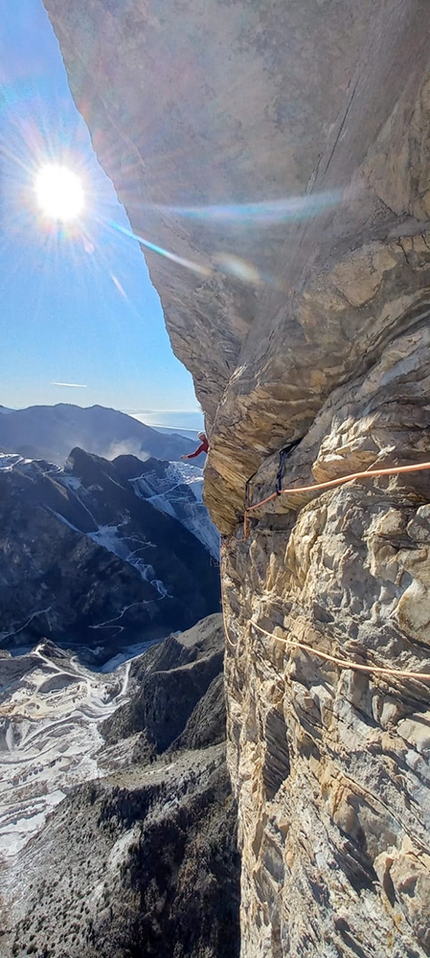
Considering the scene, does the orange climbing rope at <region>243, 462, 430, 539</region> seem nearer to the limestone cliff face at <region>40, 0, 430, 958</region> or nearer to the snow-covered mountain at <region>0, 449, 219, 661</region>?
the limestone cliff face at <region>40, 0, 430, 958</region>

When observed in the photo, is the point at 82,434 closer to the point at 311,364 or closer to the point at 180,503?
the point at 180,503

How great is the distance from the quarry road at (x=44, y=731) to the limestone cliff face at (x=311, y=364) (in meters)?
16.4

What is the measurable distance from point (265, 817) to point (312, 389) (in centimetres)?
590

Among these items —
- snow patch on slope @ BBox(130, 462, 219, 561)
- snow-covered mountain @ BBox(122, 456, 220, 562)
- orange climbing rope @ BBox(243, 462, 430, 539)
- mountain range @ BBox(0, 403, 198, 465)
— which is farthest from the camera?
mountain range @ BBox(0, 403, 198, 465)

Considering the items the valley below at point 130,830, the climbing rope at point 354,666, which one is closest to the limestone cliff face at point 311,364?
the climbing rope at point 354,666

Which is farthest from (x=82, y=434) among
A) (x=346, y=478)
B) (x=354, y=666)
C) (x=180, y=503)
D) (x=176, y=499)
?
(x=354, y=666)

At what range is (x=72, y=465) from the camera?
2474 inches

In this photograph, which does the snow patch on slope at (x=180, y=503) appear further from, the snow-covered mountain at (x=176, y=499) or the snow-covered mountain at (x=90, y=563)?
the snow-covered mountain at (x=90, y=563)

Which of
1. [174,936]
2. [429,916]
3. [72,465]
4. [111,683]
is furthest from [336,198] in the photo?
[72,465]

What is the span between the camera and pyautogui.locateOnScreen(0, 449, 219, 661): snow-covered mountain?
155ft

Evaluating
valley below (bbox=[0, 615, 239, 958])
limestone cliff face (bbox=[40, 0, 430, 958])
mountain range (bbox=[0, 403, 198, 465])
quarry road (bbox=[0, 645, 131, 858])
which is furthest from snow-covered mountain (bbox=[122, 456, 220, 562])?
limestone cliff face (bbox=[40, 0, 430, 958])

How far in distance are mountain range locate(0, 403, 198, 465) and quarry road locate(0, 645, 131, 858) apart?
8270 centimetres

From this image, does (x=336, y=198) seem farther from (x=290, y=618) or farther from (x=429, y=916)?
(x=429, y=916)

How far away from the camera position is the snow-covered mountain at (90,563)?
47094 mm
